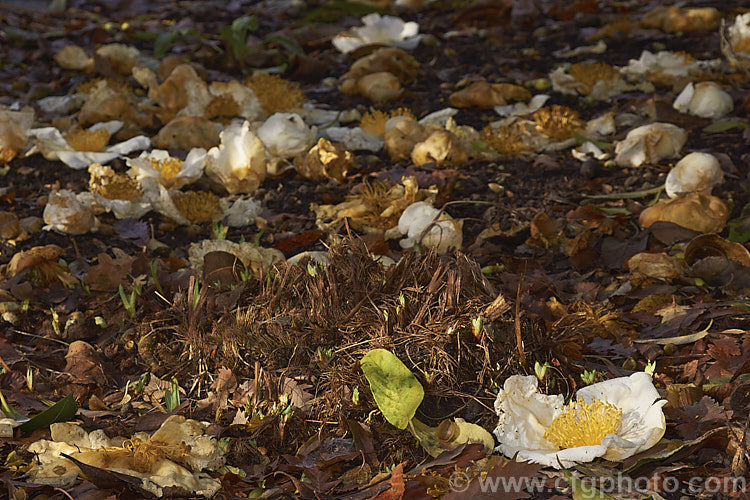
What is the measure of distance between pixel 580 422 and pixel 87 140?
2.30 meters

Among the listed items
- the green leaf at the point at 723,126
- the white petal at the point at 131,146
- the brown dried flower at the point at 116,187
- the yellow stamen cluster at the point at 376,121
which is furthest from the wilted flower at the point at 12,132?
the green leaf at the point at 723,126

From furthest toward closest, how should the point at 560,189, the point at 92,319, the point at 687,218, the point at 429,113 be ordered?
the point at 429,113, the point at 560,189, the point at 687,218, the point at 92,319

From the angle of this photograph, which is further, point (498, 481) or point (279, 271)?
point (279, 271)

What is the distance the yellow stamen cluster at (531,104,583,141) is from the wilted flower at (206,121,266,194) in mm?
1133

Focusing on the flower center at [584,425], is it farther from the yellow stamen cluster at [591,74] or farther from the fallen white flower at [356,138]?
the yellow stamen cluster at [591,74]

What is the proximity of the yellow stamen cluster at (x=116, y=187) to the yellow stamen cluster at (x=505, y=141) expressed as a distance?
134 centimetres

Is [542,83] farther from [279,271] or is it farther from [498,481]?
[498,481]

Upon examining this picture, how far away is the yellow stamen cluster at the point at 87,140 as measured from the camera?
3188mm

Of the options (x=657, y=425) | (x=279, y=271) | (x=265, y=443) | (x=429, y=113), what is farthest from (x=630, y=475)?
(x=429, y=113)

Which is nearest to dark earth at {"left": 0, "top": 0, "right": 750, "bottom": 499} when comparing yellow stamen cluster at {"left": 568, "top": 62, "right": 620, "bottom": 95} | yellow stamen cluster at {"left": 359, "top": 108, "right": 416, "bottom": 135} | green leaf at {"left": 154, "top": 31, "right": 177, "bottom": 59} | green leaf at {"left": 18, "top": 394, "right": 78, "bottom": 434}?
green leaf at {"left": 18, "top": 394, "right": 78, "bottom": 434}

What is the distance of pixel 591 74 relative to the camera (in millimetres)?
3732

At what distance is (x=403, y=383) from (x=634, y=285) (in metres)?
0.94

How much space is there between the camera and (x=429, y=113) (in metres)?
3.60

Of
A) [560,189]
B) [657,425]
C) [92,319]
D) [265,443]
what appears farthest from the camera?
[560,189]
